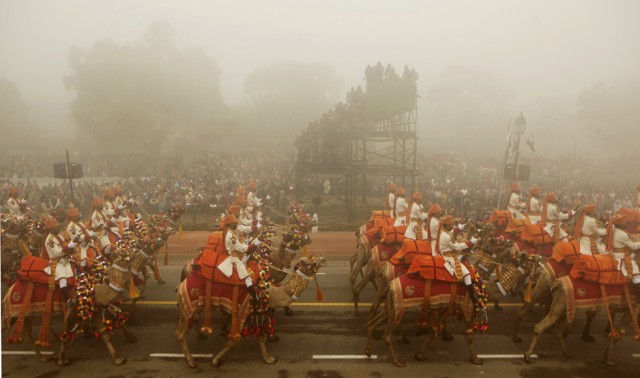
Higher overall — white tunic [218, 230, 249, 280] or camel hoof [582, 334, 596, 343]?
white tunic [218, 230, 249, 280]

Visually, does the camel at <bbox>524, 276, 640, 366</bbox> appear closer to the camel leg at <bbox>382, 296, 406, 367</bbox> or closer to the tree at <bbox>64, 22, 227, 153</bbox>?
the camel leg at <bbox>382, 296, 406, 367</bbox>

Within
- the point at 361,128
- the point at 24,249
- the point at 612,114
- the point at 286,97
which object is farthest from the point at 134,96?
the point at 612,114

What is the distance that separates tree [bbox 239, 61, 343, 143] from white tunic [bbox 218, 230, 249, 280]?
190ft

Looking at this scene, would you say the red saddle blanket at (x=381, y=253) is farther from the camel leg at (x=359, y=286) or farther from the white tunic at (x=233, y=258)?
the white tunic at (x=233, y=258)

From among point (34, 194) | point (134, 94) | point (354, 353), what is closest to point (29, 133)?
point (134, 94)

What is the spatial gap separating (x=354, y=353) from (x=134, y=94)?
52144 mm

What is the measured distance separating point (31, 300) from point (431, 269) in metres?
8.44

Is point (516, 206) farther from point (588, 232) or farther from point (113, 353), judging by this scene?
point (113, 353)

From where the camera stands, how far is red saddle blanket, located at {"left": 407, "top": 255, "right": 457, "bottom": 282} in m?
8.66

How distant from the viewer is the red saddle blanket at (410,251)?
966cm

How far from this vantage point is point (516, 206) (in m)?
15.3

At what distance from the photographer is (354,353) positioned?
9227 mm

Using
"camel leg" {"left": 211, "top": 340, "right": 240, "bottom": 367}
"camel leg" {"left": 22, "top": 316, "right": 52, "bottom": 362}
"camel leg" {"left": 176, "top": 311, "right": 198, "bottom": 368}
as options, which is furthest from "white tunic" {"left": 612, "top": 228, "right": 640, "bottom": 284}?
"camel leg" {"left": 22, "top": 316, "right": 52, "bottom": 362}

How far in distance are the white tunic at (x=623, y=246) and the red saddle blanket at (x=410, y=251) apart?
3.98m
